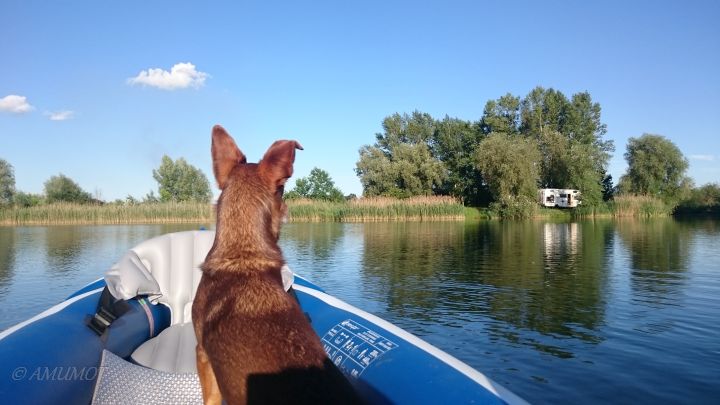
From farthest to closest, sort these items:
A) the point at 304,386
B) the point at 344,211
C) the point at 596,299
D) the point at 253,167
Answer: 1. the point at 344,211
2. the point at 596,299
3. the point at 253,167
4. the point at 304,386

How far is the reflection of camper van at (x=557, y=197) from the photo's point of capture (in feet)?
202

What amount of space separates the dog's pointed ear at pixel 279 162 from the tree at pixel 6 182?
85.4 m

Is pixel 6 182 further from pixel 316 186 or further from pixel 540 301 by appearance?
pixel 540 301

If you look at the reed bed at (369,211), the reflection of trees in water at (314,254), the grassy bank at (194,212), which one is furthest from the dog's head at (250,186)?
the reed bed at (369,211)

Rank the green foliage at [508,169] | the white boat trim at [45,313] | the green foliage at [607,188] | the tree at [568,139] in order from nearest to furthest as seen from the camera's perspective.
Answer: the white boat trim at [45,313] → the green foliage at [508,169] → the tree at [568,139] → the green foliage at [607,188]

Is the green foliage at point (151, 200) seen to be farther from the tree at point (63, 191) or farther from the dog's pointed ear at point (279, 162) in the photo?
the dog's pointed ear at point (279, 162)

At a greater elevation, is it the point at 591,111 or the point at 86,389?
the point at 591,111

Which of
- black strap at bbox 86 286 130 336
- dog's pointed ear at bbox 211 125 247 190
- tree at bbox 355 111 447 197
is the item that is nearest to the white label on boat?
dog's pointed ear at bbox 211 125 247 190

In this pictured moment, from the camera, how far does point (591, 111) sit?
74.8 metres

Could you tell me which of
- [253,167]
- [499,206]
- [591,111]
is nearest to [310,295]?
[253,167]

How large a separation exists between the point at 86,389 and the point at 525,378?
18.2 ft

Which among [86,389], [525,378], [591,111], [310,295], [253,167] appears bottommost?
[525,378]

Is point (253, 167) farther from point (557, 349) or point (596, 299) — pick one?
point (596, 299)

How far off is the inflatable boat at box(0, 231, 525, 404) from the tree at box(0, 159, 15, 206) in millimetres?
82384
